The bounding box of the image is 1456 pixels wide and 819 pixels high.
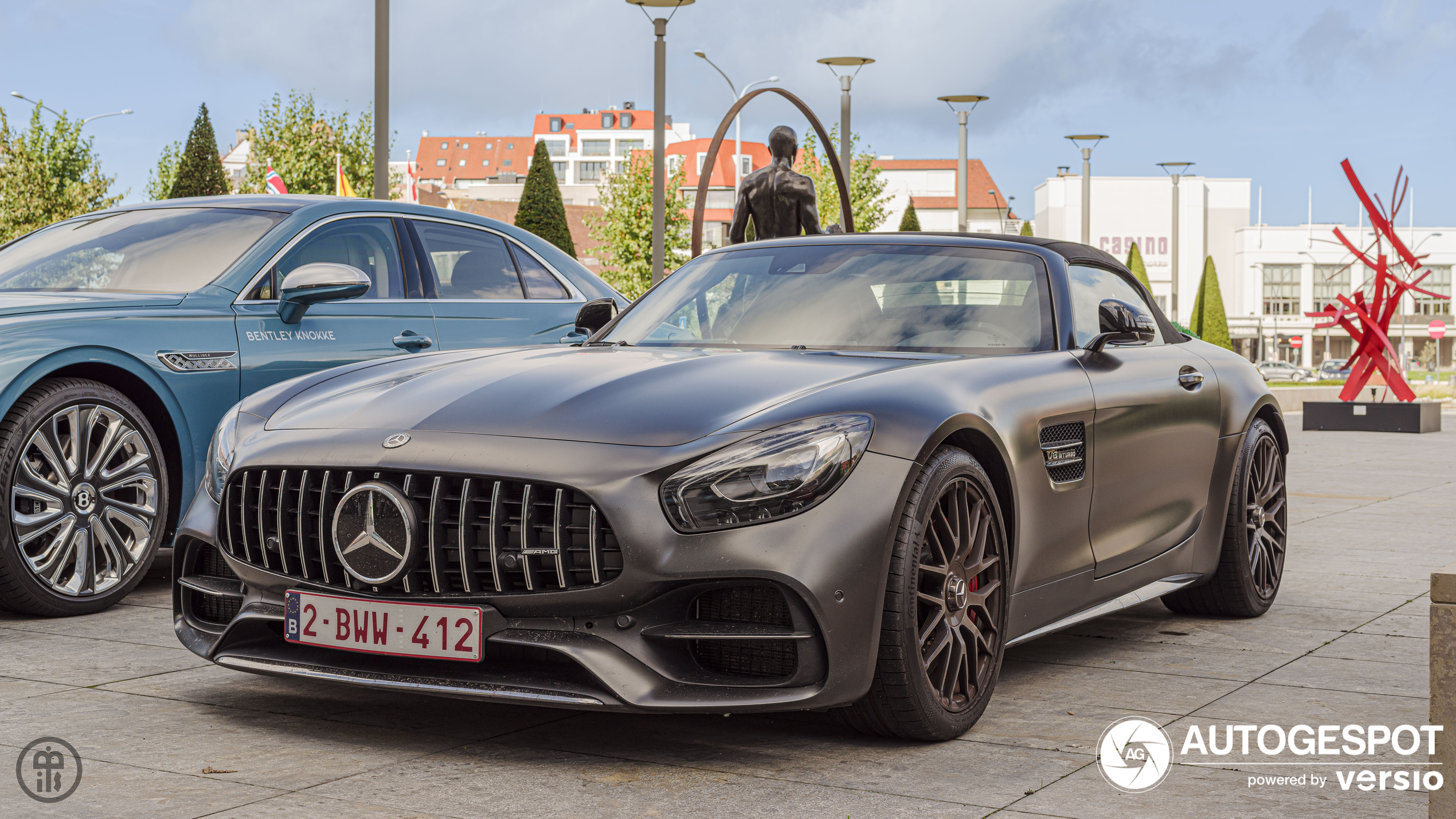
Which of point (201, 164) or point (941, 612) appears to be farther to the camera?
point (201, 164)

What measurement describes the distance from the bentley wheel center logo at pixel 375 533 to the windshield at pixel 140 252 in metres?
2.89

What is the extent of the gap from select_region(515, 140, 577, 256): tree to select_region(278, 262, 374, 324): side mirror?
36.6 meters

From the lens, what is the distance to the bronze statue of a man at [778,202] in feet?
41.4

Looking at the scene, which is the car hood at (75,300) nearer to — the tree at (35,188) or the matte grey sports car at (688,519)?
the matte grey sports car at (688,519)

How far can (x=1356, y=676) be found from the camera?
488 centimetres

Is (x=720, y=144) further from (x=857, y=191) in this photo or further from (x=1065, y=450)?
(x=857, y=191)

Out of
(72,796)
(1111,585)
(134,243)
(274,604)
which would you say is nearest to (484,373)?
(274,604)

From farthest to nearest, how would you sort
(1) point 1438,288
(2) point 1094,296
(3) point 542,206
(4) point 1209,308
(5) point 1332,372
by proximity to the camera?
1. (1) point 1438,288
2. (5) point 1332,372
3. (4) point 1209,308
4. (3) point 542,206
5. (2) point 1094,296

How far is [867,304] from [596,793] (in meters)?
2.03

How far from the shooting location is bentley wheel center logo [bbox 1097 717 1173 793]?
143 inches

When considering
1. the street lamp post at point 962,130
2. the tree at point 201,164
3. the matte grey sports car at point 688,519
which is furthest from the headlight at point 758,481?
the tree at point 201,164

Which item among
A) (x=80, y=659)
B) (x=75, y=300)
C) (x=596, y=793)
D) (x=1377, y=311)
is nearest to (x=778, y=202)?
(x=75, y=300)

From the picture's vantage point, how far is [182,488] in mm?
5996

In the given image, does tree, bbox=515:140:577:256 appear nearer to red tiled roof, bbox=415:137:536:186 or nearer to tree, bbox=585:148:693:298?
tree, bbox=585:148:693:298
